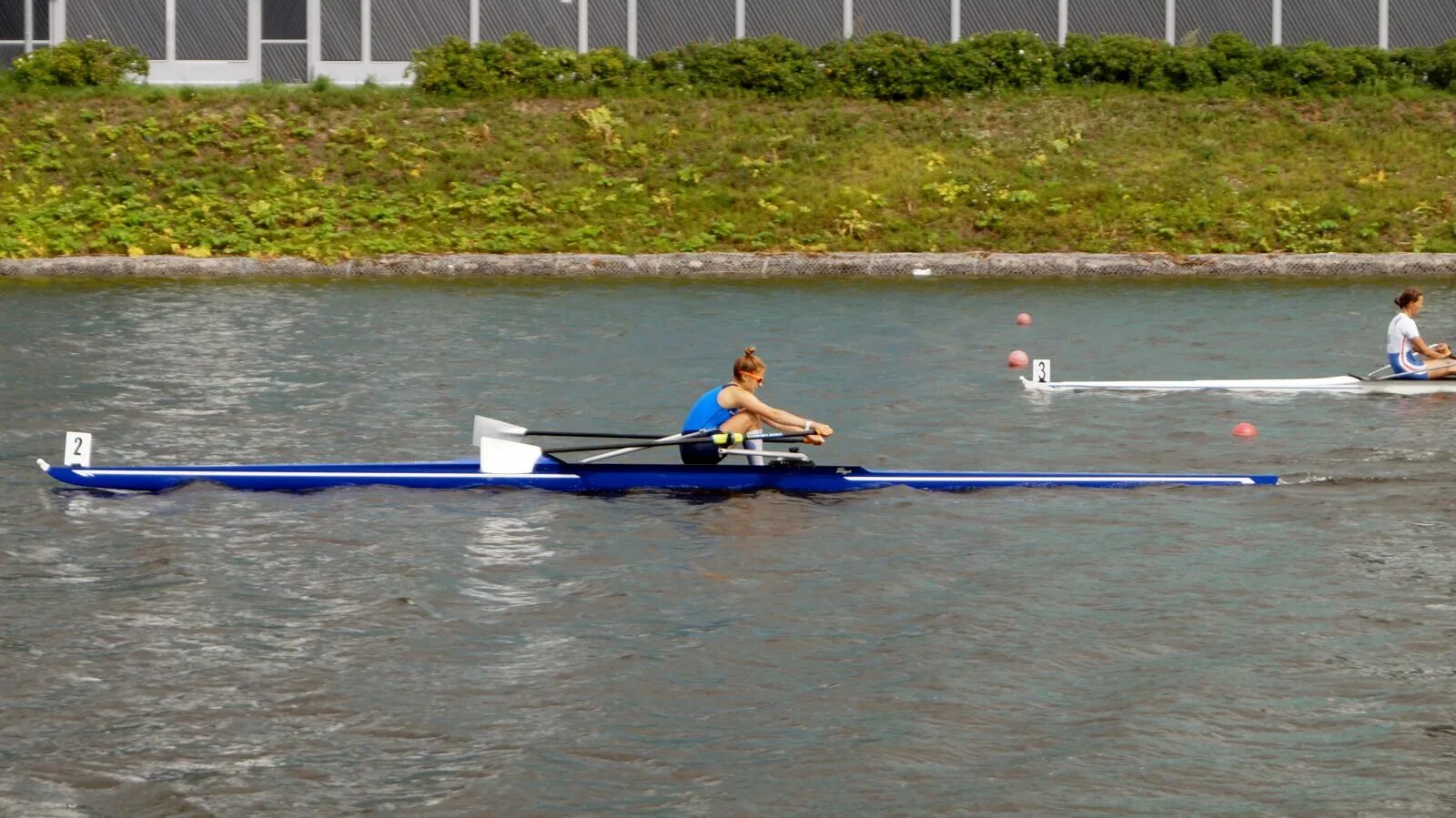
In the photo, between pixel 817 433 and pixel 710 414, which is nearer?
pixel 817 433

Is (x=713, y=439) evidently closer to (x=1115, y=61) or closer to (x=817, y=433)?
(x=817, y=433)

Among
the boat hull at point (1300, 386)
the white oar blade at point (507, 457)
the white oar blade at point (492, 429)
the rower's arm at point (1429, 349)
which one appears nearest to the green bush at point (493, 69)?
the boat hull at point (1300, 386)

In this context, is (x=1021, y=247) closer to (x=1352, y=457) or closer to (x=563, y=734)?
(x=1352, y=457)

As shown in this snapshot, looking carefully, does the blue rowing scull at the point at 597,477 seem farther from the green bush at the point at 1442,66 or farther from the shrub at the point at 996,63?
the green bush at the point at 1442,66

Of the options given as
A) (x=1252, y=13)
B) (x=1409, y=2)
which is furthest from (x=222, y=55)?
(x=1409, y=2)

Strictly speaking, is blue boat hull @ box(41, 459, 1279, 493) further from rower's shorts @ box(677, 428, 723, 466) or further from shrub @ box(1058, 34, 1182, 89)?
shrub @ box(1058, 34, 1182, 89)

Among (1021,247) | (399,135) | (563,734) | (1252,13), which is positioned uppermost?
(1252,13)

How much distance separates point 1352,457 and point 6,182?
23343 mm

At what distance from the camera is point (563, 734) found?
8.38 m

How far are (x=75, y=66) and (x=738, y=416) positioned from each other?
24806 millimetres

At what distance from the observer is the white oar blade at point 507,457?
13.5 meters

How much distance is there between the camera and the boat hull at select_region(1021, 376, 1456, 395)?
59.2ft

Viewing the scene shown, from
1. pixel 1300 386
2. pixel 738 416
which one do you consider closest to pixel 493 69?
pixel 1300 386

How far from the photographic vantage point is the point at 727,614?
10.4 metres
